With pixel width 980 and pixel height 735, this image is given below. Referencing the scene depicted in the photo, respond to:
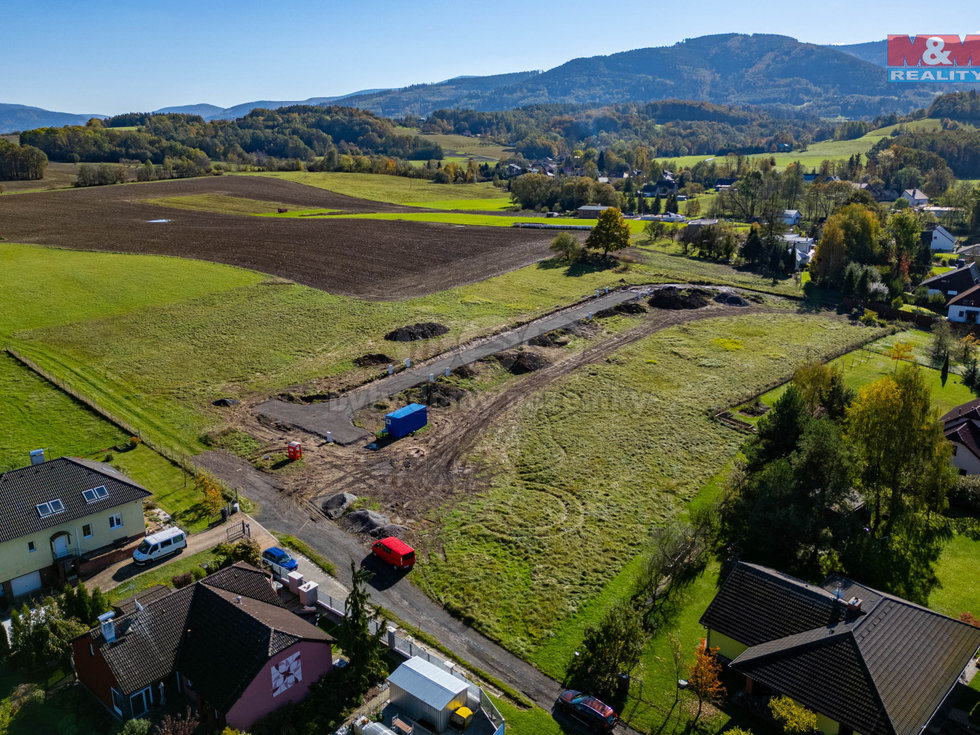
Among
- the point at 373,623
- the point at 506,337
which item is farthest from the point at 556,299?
the point at 373,623

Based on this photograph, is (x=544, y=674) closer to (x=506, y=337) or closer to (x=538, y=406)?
(x=538, y=406)

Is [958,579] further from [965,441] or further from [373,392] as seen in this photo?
[373,392]

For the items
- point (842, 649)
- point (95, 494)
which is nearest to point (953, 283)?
point (842, 649)

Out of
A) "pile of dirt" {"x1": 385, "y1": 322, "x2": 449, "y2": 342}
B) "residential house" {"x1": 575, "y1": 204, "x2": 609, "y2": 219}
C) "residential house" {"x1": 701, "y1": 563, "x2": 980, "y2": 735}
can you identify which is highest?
"residential house" {"x1": 575, "y1": 204, "x2": 609, "y2": 219}

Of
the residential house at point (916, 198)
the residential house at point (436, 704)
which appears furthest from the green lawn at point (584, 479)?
the residential house at point (916, 198)

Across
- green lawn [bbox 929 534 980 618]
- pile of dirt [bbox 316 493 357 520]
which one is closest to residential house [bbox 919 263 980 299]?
green lawn [bbox 929 534 980 618]

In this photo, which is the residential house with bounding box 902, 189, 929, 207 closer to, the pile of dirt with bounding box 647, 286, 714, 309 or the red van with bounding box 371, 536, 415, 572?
the pile of dirt with bounding box 647, 286, 714, 309
